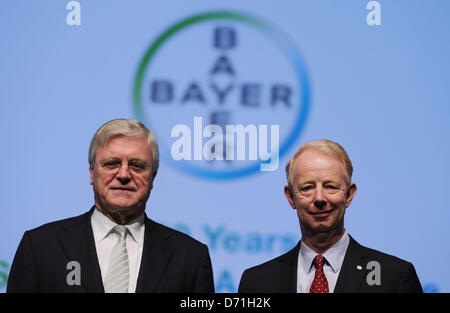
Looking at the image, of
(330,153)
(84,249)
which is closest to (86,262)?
(84,249)

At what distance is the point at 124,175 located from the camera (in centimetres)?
228

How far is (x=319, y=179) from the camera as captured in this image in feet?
7.72

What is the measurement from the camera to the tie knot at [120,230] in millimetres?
2340

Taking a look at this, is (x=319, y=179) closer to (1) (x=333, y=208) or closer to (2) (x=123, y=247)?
(1) (x=333, y=208)

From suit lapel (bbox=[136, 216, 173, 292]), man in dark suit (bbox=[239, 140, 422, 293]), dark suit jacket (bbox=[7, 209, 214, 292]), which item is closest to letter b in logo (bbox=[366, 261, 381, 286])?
man in dark suit (bbox=[239, 140, 422, 293])

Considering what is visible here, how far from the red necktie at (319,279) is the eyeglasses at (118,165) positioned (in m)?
0.67

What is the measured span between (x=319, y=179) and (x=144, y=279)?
0.68 metres

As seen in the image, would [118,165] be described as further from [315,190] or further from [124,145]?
[315,190]

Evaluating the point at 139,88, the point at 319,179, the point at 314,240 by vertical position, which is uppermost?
the point at 139,88

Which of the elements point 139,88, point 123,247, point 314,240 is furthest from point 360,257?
point 139,88

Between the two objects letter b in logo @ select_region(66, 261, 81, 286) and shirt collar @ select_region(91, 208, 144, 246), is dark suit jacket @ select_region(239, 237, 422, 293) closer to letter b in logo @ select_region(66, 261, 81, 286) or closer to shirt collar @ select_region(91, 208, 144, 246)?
shirt collar @ select_region(91, 208, 144, 246)

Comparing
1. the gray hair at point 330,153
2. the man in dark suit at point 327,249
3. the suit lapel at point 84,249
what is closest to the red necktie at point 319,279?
the man in dark suit at point 327,249

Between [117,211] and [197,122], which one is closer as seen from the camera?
[117,211]

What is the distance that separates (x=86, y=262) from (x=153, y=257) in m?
0.22
